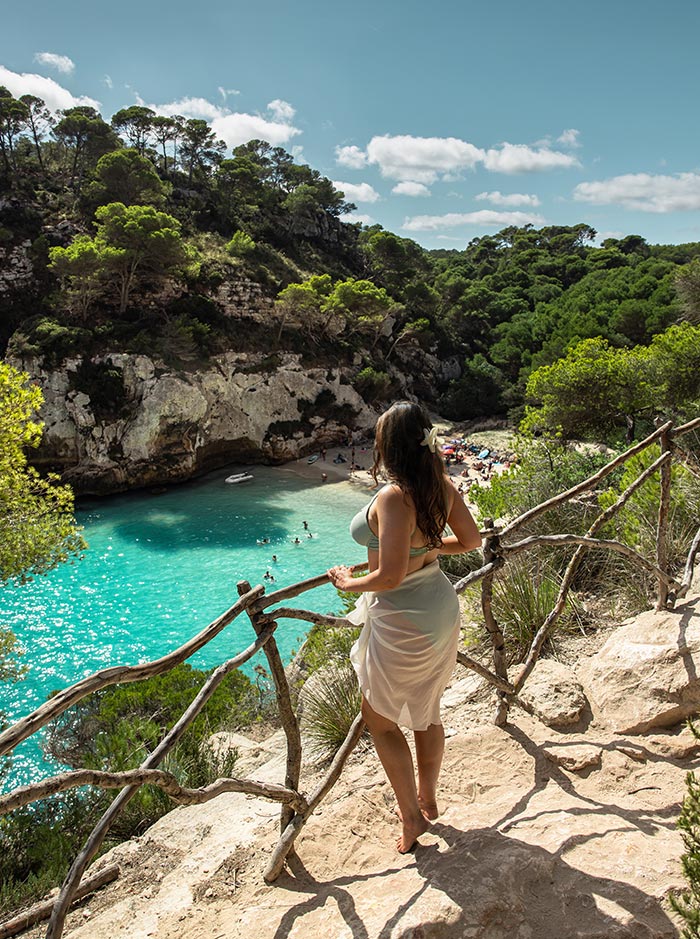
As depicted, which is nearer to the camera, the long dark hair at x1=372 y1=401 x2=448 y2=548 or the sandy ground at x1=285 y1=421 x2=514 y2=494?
the long dark hair at x1=372 y1=401 x2=448 y2=548

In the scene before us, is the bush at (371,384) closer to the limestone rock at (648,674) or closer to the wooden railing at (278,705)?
the wooden railing at (278,705)

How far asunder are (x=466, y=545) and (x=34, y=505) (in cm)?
907

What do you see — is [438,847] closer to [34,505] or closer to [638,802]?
[638,802]

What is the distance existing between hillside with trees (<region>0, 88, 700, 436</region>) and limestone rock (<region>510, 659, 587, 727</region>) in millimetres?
16401

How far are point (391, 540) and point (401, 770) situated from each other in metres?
0.98

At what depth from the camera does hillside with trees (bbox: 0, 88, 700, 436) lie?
80.5 ft

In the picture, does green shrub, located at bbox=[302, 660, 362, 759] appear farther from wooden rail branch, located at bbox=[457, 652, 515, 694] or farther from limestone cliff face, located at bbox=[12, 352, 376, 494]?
limestone cliff face, located at bbox=[12, 352, 376, 494]

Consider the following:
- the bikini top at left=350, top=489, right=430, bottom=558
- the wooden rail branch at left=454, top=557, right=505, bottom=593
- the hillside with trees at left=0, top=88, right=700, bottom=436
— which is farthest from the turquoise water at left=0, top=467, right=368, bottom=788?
the bikini top at left=350, top=489, right=430, bottom=558

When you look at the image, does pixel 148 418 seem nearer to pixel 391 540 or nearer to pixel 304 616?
pixel 304 616

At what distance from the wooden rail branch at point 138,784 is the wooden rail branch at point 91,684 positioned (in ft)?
0.40

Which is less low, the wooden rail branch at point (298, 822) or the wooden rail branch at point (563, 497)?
the wooden rail branch at point (563, 497)

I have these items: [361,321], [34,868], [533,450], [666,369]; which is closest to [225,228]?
[361,321]

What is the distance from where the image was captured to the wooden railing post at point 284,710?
2.13 meters

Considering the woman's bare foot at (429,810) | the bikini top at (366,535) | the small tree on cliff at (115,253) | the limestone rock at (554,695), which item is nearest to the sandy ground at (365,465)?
the small tree on cliff at (115,253)
